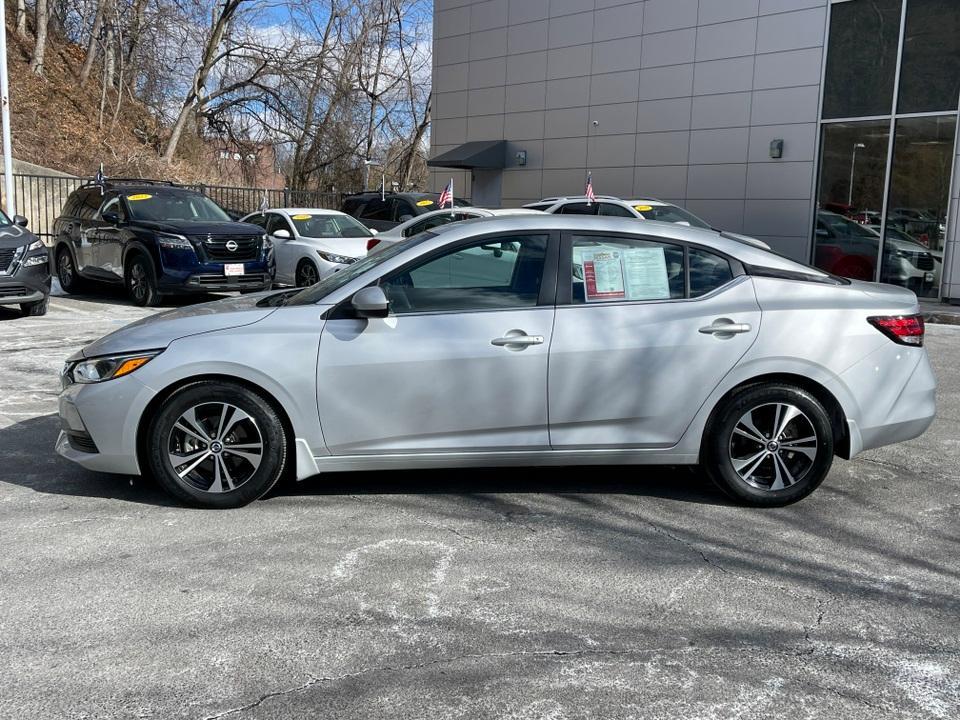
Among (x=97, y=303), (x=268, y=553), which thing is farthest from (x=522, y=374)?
(x=97, y=303)

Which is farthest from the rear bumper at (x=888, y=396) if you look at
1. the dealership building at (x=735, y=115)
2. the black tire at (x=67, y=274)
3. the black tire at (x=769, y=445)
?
the black tire at (x=67, y=274)

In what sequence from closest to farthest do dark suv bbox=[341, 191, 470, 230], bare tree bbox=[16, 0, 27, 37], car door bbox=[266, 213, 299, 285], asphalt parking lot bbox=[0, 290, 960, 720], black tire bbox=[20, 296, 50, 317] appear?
asphalt parking lot bbox=[0, 290, 960, 720], black tire bbox=[20, 296, 50, 317], car door bbox=[266, 213, 299, 285], dark suv bbox=[341, 191, 470, 230], bare tree bbox=[16, 0, 27, 37]

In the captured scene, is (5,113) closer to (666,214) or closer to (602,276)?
(666,214)

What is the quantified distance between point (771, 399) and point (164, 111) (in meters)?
35.4

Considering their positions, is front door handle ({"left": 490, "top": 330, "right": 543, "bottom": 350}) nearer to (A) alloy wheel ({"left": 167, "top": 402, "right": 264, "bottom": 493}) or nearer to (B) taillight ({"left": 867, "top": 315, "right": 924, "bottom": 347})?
(A) alloy wheel ({"left": 167, "top": 402, "right": 264, "bottom": 493})

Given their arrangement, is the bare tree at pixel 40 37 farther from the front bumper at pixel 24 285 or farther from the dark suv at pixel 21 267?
the front bumper at pixel 24 285

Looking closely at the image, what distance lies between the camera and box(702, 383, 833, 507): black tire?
5113mm

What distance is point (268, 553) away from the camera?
14.5 ft

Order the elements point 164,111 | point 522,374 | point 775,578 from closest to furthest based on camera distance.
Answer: point 775,578, point 522,374, point 164,111

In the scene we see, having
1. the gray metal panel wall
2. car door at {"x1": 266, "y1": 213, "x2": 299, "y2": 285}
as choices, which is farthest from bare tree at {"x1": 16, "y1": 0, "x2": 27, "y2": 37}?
car door at {"x1": 266, "y1": 213, "x2": 299, "y2": 285}

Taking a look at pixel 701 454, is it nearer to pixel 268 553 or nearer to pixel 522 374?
pixel 522 374

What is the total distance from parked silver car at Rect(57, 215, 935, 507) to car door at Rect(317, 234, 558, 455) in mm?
11

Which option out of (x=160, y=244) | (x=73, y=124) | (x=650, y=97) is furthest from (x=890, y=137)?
(x=73, y=124)

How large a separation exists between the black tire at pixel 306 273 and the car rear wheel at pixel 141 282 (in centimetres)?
242
